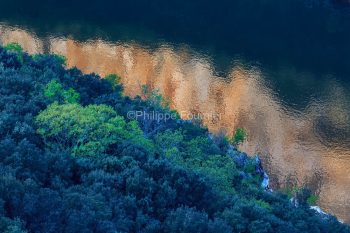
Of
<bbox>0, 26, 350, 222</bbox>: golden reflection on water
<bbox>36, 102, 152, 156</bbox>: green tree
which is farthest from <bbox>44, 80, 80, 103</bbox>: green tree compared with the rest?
<bbox>0, 26, 350, 222</bbox>: golden reflection on water

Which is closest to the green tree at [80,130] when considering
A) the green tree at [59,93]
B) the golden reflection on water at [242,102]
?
the green tree at [59,93]

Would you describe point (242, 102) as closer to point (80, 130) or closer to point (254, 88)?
point (254, 88)

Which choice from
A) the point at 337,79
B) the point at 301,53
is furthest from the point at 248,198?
the point at 301,53

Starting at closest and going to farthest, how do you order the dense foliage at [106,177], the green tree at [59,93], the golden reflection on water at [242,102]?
1. the dense foliage at [106,177]
2. the green tree at [59,93]
3. the golden reflection on water at [242,102]

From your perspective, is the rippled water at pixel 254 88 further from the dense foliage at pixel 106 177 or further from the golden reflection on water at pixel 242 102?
the dense foliage at pixel 106 177

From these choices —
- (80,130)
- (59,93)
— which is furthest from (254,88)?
(80,130)

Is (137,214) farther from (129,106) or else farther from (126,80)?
(126,80)

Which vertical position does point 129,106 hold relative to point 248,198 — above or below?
above
